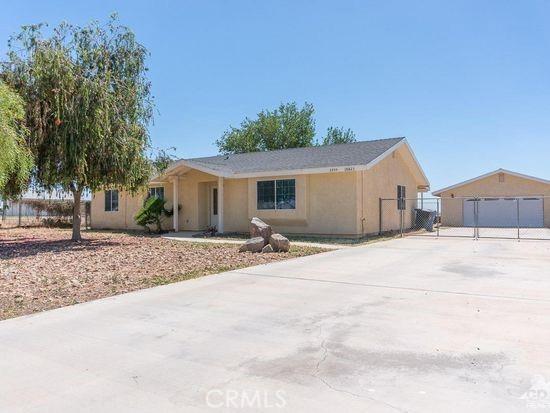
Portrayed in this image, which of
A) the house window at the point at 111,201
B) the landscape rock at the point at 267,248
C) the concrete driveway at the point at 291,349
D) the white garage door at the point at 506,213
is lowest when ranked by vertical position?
the concrete driveway at the point at 291,349

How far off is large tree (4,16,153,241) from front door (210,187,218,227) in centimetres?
583

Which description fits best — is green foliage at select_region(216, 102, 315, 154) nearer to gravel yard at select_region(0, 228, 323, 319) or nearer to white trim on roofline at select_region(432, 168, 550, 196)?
white trim on roofline at select_region(432, 168, 550, 196)

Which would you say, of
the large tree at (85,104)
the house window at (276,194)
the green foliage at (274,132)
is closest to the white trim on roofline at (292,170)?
the house window at (276,194)

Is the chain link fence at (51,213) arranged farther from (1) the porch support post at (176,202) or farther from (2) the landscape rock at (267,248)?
(2) the landscape rock at (267,248)

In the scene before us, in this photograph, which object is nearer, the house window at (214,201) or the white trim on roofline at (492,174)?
the house window at (214,201)

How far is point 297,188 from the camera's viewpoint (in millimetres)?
Result: 17125

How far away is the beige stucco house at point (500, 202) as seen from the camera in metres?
24.7

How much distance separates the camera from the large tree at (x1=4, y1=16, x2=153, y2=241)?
1223cm

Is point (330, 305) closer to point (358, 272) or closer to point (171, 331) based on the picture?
point (171, 331)

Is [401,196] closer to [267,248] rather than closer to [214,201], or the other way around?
[214,201]

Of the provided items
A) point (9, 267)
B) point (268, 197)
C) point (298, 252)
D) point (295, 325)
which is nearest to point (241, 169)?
point (268, 197)

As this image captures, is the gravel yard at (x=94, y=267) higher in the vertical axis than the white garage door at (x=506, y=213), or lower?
lower

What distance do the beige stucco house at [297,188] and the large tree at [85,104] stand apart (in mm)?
4767

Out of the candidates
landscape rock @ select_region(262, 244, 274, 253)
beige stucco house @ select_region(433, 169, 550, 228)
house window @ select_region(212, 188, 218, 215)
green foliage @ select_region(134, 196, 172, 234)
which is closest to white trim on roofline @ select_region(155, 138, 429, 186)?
green foliage @ select_region(134, 196, 172, 234)
